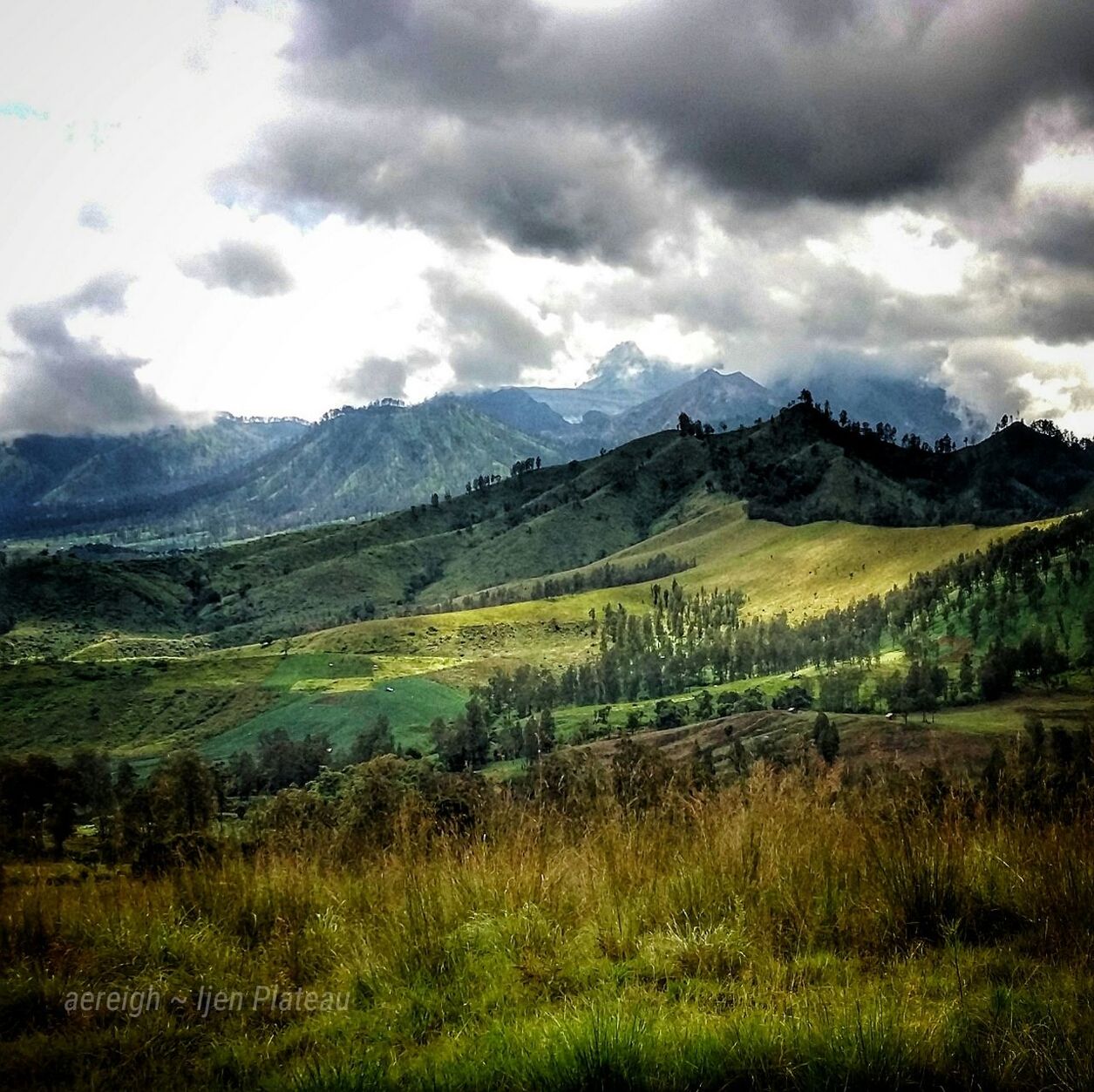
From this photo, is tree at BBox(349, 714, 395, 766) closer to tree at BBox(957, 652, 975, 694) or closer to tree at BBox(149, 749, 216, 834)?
tree at BBox(149, 749, 216, 834)

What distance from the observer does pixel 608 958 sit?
237 inches

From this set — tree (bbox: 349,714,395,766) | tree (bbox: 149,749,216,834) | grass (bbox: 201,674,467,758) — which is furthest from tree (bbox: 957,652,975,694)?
tree (bbox: 149,749,216,834)

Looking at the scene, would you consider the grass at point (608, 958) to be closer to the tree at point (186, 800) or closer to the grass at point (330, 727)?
the tree at point (186, 800)

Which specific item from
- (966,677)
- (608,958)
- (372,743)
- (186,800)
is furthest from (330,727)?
(608,958)

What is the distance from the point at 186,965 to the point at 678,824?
500cm

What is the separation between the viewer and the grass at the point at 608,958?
14.1 feet

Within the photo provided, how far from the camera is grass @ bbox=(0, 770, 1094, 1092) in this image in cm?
431

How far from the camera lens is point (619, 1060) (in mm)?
4234

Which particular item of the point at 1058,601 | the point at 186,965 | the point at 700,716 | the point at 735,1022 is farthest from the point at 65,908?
the point at 1058,601

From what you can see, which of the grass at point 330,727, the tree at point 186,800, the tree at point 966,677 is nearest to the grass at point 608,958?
the tree at point 186,800

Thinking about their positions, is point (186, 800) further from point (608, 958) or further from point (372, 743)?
point (372, 743)

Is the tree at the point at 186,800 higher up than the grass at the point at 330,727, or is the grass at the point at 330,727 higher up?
the tree at the point at 186,800

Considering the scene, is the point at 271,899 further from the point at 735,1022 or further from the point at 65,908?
the point at 735,1022

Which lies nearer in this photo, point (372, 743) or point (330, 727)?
point (372, 743)
